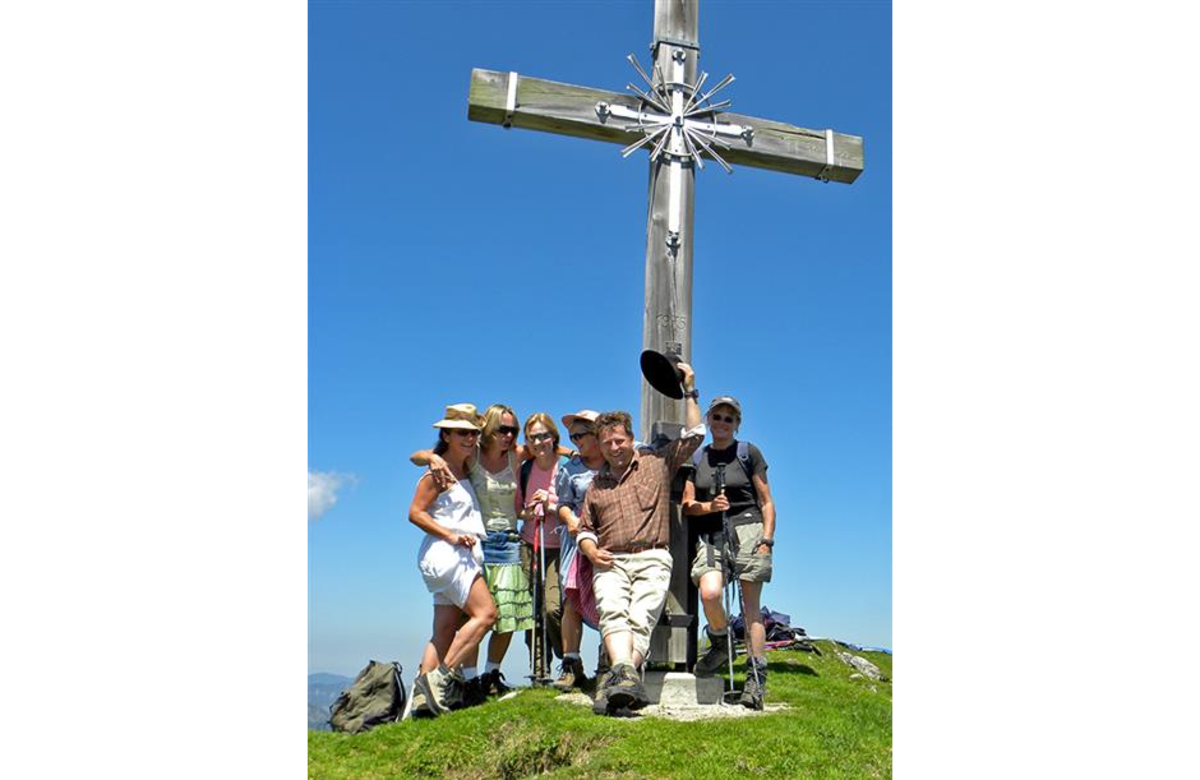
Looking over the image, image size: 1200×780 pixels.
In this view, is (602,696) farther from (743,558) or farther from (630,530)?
(743,558)

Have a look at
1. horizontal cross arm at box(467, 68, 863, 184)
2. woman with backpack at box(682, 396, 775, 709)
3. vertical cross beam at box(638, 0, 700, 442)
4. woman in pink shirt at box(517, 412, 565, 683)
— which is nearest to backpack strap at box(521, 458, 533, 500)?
woman in pink shirt at box(517, 412, 565, 683)

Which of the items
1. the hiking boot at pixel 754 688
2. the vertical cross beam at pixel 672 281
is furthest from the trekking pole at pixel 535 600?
the hiking boot at pixel 754 688

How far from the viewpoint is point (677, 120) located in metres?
8.89

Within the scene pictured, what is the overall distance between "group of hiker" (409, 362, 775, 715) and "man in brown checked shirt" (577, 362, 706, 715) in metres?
0.01

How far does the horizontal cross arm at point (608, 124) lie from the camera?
8.52m

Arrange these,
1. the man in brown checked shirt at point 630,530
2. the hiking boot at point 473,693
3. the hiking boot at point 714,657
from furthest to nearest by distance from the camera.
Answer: the hiking boot at point 714,657, the hiking boot at point 473,693, the man in brown checked shirt at point 630,530

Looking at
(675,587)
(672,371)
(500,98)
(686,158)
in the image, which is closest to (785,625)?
(675,587)

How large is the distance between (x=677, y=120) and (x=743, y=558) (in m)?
3.88

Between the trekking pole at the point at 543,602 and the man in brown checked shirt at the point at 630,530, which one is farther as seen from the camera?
the trekking pole at the point at 543,602

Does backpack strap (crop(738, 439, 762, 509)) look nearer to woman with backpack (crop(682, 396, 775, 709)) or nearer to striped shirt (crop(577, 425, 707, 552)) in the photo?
woman with backpack (crop(682, 396, 775, 709))

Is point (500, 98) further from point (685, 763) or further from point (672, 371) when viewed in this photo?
point (685, 763)

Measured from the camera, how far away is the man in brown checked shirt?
24.0 ft

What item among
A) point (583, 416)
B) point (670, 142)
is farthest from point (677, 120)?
point (583, 416)

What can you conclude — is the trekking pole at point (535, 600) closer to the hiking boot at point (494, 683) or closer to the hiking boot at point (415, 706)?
the hiking boot at point (494, 683)
